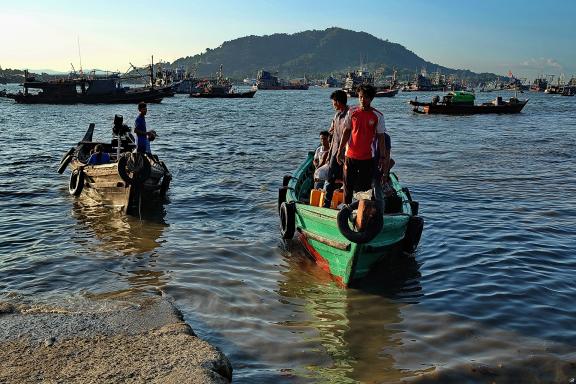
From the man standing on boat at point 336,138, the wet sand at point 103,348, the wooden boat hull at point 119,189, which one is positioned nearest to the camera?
the wet sand at point 103,348

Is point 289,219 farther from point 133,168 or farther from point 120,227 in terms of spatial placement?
point 133,168

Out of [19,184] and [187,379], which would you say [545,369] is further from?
[19,184]

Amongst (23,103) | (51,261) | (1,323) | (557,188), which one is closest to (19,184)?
(51,261)

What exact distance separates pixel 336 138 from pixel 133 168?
17.8ft

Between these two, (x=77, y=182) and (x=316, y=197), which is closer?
(x=316, y=197)

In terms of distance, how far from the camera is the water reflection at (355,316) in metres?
5.70

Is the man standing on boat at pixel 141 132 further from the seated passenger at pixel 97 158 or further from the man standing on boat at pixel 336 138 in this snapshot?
the man standing on boat at pixel 336 138

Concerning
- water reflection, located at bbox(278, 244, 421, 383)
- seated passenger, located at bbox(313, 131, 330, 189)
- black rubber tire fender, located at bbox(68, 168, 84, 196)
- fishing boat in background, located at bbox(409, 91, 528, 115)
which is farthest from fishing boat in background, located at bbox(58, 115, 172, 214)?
fishing boat in background, located at bbox(409, 91, 528, 115)

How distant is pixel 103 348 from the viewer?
5.14 m

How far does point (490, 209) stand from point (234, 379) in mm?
9950

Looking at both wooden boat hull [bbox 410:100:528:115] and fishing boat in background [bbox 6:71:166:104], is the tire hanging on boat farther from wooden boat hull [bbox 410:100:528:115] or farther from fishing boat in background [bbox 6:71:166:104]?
fishing boat in background [bbox 6:71:166:104]

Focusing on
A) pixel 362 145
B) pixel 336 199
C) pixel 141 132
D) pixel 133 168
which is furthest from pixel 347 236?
pixel 141 132

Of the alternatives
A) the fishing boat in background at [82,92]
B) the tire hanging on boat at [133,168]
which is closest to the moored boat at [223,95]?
the fishing boat in background at [82,92]

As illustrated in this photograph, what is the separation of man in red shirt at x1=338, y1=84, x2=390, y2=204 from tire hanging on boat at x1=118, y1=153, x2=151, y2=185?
5.40 meters
